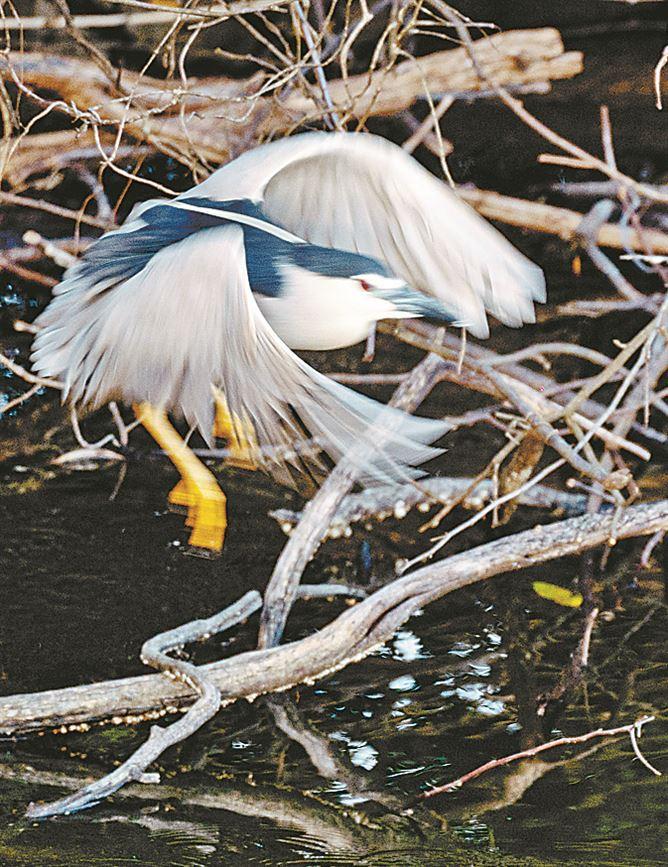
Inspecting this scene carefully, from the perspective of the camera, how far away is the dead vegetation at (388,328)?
7.54 feet

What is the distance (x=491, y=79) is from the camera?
354 centimetres

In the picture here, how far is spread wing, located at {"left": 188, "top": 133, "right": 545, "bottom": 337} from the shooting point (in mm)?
2322

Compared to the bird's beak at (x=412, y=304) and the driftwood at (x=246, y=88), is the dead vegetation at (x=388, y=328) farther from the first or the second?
the bird's beak at (x=412, y=304)

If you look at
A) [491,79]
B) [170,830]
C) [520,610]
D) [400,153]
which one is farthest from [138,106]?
[170,830]

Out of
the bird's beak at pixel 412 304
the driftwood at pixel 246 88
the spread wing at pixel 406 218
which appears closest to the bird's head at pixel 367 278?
the bird's beak at pixel 412 304

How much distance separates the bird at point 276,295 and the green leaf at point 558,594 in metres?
0.74

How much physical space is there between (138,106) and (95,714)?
6.35 ft

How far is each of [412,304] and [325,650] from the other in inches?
28.3

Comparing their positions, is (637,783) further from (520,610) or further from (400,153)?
(400,153)

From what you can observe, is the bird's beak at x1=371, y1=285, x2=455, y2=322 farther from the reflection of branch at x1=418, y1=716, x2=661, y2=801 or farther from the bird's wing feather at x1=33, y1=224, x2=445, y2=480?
the reflection of branch at x1=418, y1=716, x2=661, y2=801

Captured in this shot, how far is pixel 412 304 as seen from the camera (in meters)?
2.18

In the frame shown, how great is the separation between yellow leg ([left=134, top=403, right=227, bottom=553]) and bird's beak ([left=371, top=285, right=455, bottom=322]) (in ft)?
1.95

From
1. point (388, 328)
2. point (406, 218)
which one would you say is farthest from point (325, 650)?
point (388, 328)

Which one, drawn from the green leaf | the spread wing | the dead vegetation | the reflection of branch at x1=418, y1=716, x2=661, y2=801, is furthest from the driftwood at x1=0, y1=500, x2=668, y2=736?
the spread wing
